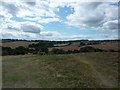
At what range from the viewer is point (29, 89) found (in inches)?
260

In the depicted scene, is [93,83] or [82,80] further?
[82,80]

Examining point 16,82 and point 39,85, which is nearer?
point 39,85

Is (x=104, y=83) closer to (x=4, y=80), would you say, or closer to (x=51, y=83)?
(x=51, y=83)

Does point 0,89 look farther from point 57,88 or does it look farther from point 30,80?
point 57,88

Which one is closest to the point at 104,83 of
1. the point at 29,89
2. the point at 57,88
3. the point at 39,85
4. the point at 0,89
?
the point at 57,88

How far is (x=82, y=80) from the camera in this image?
7562 millimetres

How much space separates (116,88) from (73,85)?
7.96 feet

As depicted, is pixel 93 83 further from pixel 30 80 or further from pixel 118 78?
pixel 30 80

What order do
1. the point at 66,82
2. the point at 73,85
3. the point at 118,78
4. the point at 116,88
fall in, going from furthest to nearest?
the point at 118,78
the point at 66,82
the point at 73,85
the point at 116,88

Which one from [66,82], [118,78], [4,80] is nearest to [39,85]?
[66,82]

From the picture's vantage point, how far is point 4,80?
7.98m

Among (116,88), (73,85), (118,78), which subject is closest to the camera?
(116,88)

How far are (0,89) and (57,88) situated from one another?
11.1 feet

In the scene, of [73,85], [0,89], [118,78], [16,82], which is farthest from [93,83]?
[0,89]
